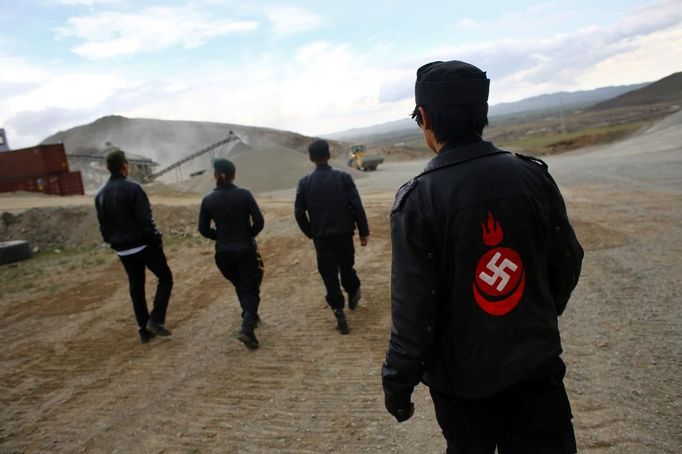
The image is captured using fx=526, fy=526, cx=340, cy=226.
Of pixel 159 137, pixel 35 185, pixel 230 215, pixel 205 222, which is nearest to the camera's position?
pixel 230 215

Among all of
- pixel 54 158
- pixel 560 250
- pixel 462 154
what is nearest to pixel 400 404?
pixel 560 250

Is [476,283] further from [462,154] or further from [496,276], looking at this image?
[462,154]

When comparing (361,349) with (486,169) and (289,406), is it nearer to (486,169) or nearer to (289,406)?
(289,406)

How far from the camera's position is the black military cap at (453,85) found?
183 cm

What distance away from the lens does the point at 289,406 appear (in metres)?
4.10

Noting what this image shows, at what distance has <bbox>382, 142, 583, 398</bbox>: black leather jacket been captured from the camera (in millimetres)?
1784

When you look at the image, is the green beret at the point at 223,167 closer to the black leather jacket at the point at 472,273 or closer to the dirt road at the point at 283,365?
the dirt road at the point at 283,365

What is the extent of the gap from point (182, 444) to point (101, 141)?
7189 centimetres

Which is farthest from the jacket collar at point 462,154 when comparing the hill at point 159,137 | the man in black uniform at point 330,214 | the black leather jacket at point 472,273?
the hill at point 159,137

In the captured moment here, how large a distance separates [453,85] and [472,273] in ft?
2.15

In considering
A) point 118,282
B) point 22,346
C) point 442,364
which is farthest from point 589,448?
point 118,282

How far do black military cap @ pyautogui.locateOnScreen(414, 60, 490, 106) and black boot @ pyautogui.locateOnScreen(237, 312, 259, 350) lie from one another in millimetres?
3909

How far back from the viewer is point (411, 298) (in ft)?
5.98

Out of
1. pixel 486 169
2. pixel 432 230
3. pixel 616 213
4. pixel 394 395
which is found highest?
pixel 486 169
